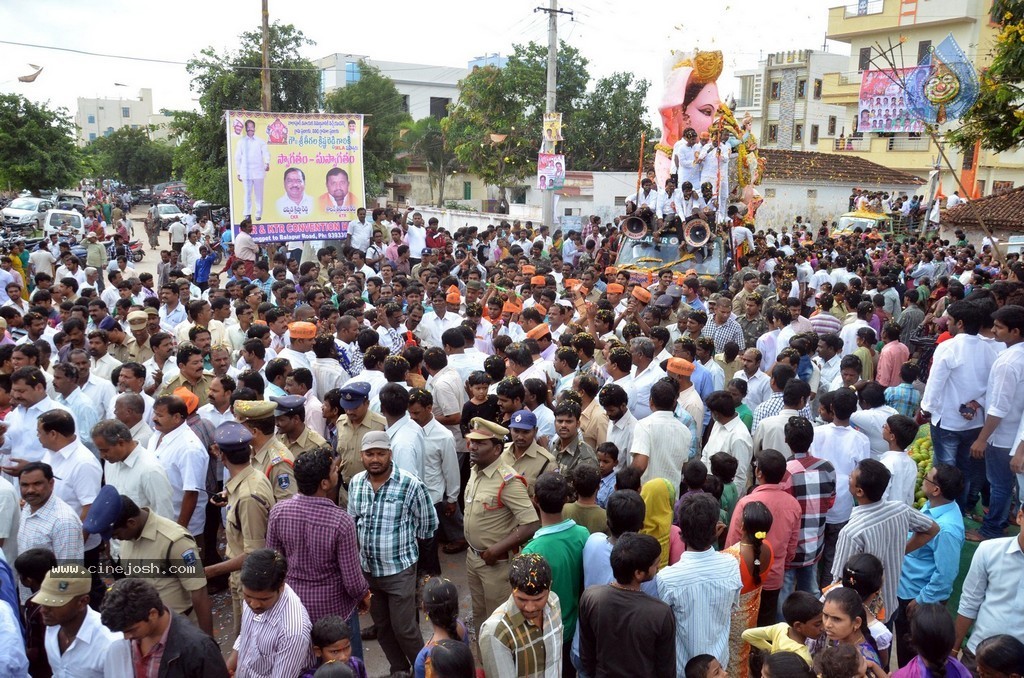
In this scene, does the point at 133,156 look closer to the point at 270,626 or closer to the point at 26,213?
the point at 26,213

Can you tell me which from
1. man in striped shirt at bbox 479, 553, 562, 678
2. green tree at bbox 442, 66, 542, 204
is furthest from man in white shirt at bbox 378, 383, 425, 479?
green tree at bbox 442, 66, 542, 204

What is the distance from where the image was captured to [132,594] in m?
3.00

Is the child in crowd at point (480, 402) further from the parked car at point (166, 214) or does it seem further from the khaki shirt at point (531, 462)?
the parked car at point (166, 214)

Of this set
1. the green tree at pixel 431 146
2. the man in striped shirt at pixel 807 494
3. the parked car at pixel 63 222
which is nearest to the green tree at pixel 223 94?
the parked car at pixel 63 222

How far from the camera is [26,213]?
2636 centimetres

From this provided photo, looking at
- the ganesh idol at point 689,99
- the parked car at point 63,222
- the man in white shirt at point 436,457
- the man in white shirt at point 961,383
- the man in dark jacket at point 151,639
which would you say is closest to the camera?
the man in dark jacket at point 151,639

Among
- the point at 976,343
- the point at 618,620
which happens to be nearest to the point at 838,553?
the point at 618,620

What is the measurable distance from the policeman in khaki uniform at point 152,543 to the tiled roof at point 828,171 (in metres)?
29.9

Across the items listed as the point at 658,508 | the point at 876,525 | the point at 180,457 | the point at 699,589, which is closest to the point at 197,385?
the point at 180,457

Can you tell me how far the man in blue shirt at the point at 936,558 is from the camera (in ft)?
14.3

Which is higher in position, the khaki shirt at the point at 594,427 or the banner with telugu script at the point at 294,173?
the banner with telugu script at the point at 294,173

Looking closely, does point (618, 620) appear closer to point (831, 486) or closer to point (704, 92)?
point (831, 486)

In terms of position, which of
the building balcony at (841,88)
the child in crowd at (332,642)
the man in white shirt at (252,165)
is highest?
the building balcony at (841,88)

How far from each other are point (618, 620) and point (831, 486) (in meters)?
2.08
